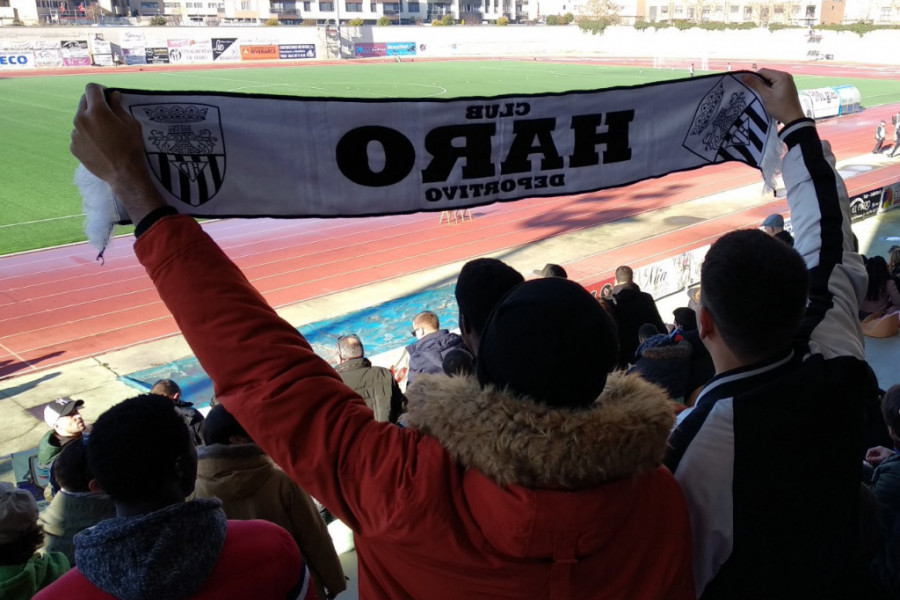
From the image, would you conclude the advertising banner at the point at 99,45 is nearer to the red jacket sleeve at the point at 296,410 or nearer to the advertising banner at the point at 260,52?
the advertising banner at the point at 260,52

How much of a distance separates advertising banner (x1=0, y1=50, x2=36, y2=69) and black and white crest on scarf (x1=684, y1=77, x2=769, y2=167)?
52740 millimetres

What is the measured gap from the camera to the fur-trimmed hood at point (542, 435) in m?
1.17

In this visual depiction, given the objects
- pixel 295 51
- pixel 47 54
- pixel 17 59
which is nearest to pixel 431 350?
pixel 17 59

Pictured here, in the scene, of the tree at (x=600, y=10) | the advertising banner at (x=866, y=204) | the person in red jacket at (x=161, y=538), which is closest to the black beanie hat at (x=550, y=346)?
the person in red jacket at (x=161, y=538)

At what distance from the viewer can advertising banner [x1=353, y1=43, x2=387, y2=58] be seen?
6316cm

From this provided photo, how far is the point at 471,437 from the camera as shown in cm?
120

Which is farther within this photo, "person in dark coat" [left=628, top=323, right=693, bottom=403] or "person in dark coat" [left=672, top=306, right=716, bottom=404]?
"person in dark coat" [left=672, top=306, right=716, bottom=404]

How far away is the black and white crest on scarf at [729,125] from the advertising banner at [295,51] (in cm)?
5803

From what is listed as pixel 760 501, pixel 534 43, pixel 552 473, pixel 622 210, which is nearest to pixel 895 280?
pixel 760 501

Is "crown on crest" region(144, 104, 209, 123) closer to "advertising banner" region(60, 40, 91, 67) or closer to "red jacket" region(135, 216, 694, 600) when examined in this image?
"red jacket" region(135, 216, 694, 600)

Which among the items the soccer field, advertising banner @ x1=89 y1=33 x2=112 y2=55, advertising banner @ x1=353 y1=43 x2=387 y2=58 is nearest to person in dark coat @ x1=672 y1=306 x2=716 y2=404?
the soccer field

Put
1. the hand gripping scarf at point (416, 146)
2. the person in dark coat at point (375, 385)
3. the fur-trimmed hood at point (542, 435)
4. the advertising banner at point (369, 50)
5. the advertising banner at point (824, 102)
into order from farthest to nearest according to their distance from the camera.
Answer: the advertising banner at point (369, 50) → the advertising banner at point (824, 102) → the person in dark coat at point (375, 385) → the hand gripping scarf at point (416, 146) → the fur-trimmed hood at point (542, 435)

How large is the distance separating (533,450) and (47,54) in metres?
54.6

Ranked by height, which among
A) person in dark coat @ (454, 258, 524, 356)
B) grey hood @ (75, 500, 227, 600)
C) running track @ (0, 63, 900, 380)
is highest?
person in dark coat @ (454, 258, 524, 356)
